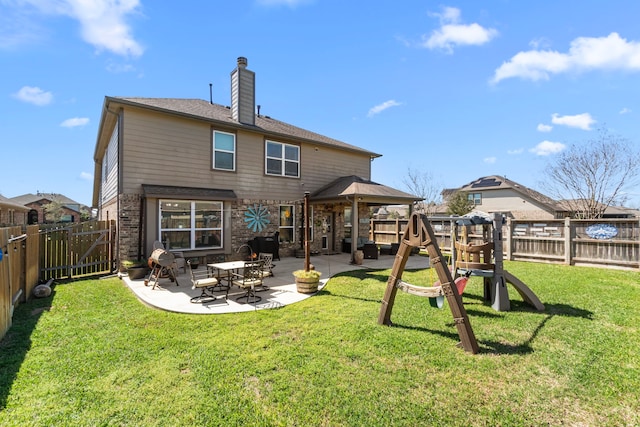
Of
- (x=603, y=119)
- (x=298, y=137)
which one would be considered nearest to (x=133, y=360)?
(x=298, y=137)

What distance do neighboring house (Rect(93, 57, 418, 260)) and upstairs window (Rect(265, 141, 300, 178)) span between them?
0.14 ft

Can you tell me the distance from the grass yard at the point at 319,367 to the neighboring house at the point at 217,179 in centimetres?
412

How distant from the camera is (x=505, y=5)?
8352 mm

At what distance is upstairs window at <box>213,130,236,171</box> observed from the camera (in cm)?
1090

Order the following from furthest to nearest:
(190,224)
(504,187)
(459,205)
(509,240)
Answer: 1. (504,187)
2. (459,205)
3. (509,240)
4. (190,224)

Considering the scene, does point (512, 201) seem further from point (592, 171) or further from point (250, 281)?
point (250, 281)

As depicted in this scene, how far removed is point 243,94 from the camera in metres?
11.9

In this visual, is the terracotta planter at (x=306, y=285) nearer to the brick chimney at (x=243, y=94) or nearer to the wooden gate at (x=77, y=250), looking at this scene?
the wooden gate at (x=77, y=250)

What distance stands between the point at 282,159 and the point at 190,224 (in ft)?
15.4

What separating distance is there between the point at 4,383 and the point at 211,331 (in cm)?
228

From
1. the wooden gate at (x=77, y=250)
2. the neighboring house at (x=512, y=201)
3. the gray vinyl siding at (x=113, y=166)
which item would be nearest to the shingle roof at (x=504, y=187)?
the neighboring house at (x=512, y=201)

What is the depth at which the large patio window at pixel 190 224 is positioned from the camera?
31.8ft

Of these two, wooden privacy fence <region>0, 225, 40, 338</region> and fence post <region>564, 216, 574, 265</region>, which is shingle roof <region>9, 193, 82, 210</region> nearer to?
wooden privacy fence <region>0, 225, 40, 338</region>

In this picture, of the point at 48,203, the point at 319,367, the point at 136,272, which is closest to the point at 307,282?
the point at 319,367
